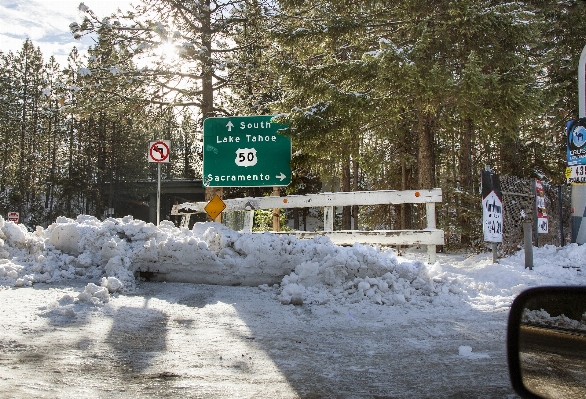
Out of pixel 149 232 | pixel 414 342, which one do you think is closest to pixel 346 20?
pixel 149 232

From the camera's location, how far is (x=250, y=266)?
26.8ft

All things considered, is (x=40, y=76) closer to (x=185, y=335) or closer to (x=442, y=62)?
(x=442, y=62)

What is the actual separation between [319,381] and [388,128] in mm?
12140

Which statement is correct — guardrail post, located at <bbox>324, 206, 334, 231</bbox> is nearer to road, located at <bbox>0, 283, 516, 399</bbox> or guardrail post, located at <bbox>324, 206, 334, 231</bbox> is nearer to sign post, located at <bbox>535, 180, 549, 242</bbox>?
road, located at <bbox>0, 283, 516, 399</bbox>

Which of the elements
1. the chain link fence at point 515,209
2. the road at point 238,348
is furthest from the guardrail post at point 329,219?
the road at point 238,348

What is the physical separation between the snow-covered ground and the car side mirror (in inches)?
71.1

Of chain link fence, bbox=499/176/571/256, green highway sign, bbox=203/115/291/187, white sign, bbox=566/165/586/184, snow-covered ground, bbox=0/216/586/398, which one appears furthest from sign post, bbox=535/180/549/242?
green highway sign, bbox=203/115/291/187

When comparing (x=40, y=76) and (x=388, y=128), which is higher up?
(x=40, y=76)

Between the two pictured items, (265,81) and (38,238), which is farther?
(265,81)

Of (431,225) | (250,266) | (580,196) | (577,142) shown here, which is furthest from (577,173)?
(250,266)

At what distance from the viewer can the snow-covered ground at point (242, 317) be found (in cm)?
401

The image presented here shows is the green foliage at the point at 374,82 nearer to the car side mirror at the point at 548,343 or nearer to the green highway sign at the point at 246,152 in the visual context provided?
the green highway sign at the point at 246,152

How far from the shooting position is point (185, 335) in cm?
543

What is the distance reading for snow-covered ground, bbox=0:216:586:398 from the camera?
4.01 m
